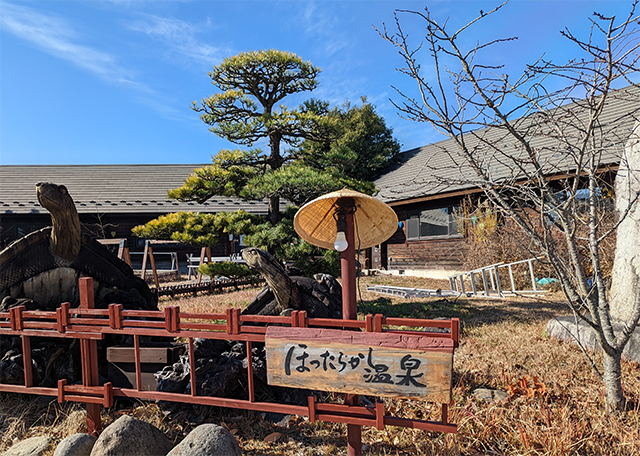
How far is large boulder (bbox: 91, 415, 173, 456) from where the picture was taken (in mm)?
2664

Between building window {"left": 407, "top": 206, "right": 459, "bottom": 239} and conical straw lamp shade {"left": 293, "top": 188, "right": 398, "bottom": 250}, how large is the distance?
10.5 meters

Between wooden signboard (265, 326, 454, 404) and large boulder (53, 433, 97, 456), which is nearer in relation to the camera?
wooden signboard (265, 326, 454, 404)

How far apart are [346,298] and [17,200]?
2269 centimetres

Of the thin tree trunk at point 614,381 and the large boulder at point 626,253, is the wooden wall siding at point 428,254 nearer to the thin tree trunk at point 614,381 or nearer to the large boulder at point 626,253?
the large boulder at point 626,253

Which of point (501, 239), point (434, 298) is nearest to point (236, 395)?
point (434, 298)

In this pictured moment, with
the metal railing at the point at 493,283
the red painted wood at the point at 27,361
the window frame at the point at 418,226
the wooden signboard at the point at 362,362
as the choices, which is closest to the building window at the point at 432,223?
the window frame at the point at 418,226

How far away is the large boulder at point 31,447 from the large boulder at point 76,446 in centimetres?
39

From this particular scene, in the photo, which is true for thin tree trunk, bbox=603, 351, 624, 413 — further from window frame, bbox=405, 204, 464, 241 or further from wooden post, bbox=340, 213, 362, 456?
window frame, bbox=405, 204, 464, 241

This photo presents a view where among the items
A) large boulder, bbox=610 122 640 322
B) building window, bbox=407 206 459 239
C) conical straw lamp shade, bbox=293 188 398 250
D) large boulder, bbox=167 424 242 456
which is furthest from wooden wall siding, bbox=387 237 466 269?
large boulder, bbox=167 424 242 456

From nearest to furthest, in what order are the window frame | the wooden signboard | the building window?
the wooden signboard, the window frame, the building window

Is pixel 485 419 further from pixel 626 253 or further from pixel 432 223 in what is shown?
pixel 432 223

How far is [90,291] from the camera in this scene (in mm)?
3537

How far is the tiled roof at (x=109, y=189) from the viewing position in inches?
735

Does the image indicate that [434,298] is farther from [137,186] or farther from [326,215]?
[137,186]
